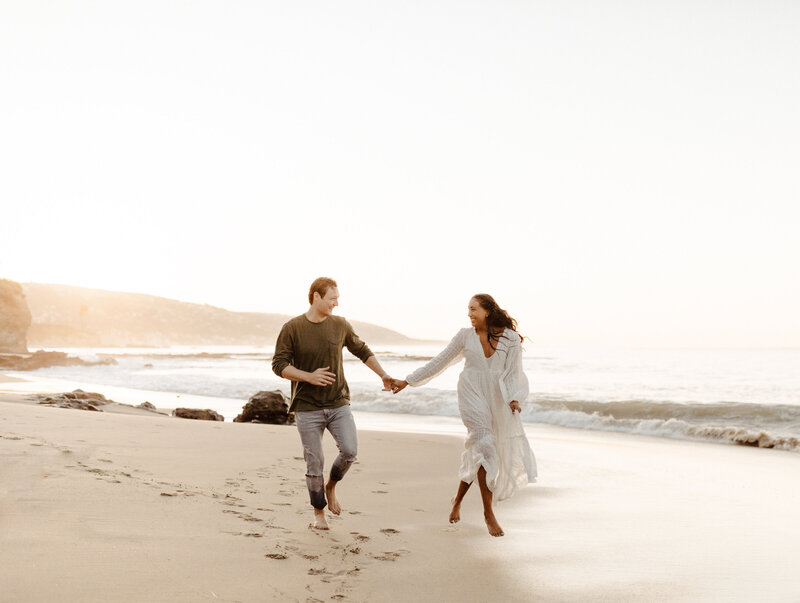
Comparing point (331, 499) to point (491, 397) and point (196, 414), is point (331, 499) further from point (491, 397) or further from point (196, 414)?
point (196, 414)

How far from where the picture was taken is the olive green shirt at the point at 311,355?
5.53m

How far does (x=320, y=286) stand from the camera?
552 cm

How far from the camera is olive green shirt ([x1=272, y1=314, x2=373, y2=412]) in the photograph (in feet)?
18.1

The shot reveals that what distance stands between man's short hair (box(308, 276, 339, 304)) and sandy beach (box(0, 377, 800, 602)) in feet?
6.09

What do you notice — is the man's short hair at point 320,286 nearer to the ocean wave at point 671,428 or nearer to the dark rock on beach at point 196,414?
the dark rock on beach at point 196,414

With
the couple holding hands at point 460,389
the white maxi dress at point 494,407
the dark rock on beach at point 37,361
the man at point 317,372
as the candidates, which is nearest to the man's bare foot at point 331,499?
the couple holding hands at point 460,389

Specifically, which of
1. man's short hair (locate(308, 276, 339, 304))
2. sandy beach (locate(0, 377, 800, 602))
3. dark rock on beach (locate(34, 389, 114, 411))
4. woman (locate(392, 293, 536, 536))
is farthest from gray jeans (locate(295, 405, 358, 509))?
dark rock on beach (locate(34, 389, 114, 411))

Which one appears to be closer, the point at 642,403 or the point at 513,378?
the point at 513,378

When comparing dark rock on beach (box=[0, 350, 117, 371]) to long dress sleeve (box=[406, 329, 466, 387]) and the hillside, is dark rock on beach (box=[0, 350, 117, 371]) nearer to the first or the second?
long dress sleeve (box=[406, 329, 466, 387])

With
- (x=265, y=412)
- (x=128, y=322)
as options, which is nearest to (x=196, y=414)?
(x=265, y=412)

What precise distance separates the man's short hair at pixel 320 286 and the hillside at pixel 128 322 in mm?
129216

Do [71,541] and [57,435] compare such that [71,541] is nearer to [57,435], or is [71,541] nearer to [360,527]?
[360,527]

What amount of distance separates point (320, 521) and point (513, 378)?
78.8 inches

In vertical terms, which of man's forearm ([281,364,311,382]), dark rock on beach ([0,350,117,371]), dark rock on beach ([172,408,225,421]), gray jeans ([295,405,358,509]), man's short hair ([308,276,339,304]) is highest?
man's short hair ([308,276,339,304])
